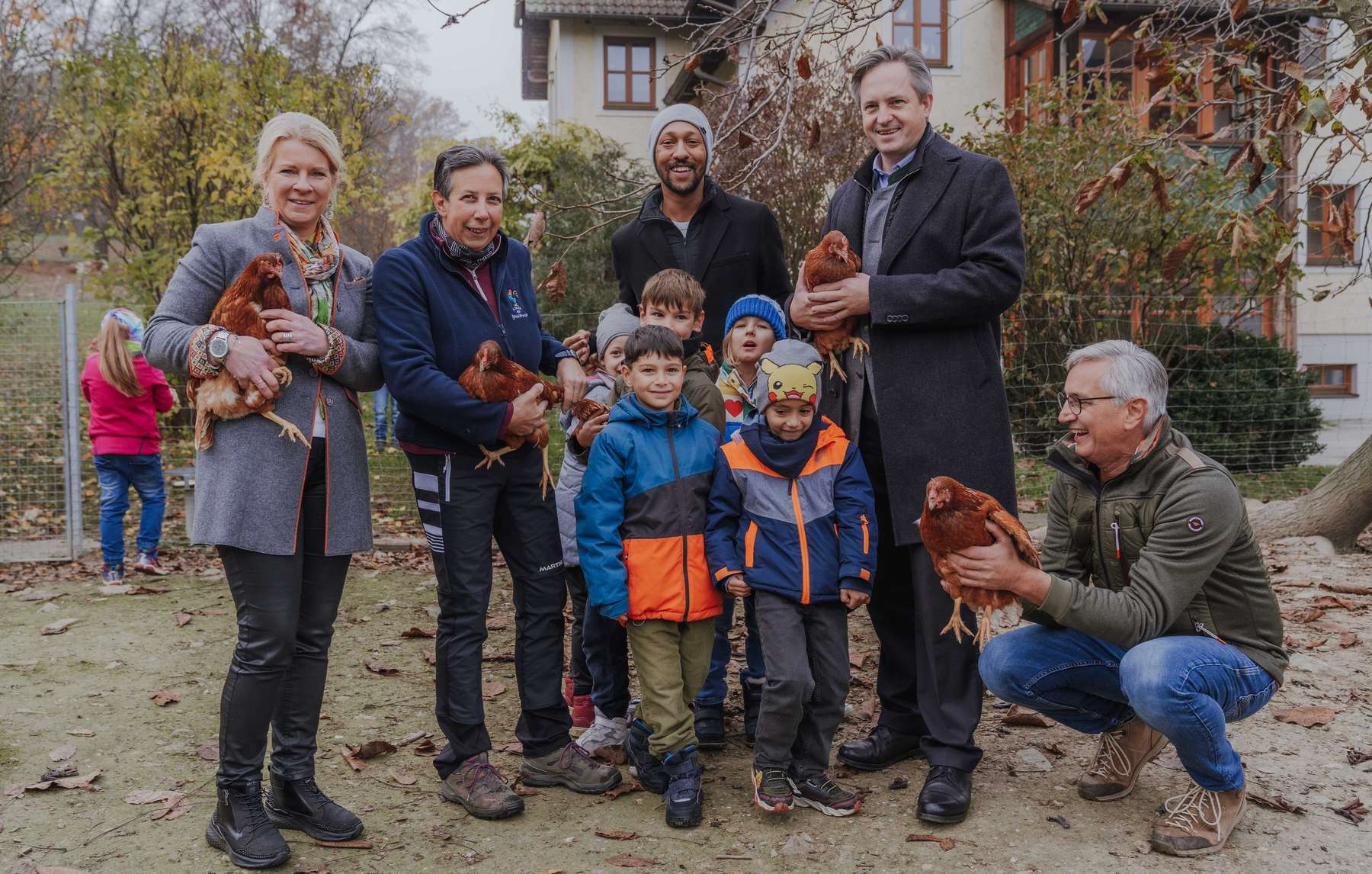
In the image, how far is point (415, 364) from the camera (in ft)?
10.7

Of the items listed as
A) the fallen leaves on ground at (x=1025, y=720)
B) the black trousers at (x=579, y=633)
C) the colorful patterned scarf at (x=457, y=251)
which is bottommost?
the fallen leaves on ground at (x=1025, y=720)

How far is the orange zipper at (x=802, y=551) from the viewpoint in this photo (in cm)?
341

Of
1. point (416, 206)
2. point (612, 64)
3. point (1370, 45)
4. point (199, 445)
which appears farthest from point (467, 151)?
point (612, 64)

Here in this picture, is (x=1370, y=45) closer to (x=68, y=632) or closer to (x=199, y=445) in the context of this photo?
(x=199, y=445)

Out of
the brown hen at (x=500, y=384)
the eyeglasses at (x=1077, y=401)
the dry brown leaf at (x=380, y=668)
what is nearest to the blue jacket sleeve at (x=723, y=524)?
the brown hen at (x=500, y=384)

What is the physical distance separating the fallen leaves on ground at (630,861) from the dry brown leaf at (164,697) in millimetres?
2571

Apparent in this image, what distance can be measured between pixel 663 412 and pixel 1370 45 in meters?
3.25

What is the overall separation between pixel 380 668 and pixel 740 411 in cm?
238

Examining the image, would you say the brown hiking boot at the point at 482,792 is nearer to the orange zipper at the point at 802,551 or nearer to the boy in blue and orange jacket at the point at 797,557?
the boy in blue and orange jacket at the point at 797,557

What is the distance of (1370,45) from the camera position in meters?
4.15

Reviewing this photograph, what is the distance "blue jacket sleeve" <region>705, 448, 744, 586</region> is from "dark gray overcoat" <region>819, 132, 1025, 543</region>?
0.54m

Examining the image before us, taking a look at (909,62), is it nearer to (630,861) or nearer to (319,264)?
(319,264)

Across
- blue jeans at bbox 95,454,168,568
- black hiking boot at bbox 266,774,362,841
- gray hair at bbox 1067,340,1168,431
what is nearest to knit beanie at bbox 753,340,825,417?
gray hair at bbox 1067,340,1168,431

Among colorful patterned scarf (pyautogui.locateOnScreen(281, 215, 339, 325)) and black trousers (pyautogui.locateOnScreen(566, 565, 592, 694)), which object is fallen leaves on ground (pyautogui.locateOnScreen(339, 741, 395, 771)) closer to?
black trousers (pyautogui.locateOnScreen(566, 565, 592, 694))
